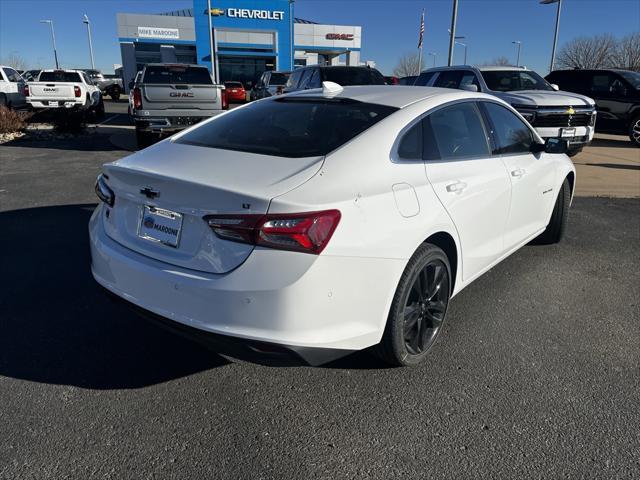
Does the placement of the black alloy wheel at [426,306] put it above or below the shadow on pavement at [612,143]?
above

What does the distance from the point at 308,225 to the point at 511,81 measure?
11.0 metres

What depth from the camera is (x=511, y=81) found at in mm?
11695

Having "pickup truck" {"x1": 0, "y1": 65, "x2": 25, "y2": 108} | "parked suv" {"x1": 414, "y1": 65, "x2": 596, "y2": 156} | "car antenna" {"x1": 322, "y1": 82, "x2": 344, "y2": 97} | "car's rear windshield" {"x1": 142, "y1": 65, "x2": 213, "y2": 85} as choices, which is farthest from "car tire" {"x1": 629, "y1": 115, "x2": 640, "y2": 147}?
Result: "pickup truck" {"x1": 0, "y1": 65, "x2": 25, "y2": 108}

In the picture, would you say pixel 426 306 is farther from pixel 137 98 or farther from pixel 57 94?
pixel 57 94

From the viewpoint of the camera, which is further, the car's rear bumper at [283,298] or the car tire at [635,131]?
the car tire at [635,131]

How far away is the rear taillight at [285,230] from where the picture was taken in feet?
7.37

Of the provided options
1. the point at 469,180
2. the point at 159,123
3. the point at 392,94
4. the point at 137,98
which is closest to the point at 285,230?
the point at 469,180

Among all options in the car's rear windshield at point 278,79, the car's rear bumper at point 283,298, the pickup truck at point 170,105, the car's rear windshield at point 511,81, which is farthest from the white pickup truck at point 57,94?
the car's rear bumper at point 283,298

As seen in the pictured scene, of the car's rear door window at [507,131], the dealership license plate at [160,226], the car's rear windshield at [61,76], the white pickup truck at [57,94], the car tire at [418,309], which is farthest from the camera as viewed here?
the car's rear windshield at [61,76]

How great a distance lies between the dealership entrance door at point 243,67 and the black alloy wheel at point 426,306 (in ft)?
139

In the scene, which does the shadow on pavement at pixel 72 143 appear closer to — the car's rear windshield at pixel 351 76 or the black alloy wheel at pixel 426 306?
the car's rear windshield at pixel 351 76

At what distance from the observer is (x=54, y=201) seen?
22.3 ft

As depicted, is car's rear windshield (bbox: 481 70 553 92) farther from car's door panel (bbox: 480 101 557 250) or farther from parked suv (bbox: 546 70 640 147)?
car's door panel (bbox: 480 101 557 250)

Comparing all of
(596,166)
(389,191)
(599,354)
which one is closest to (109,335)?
(389,191)
